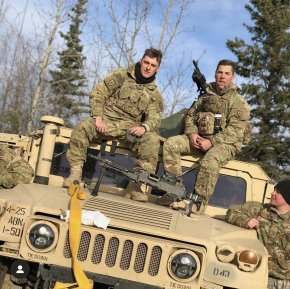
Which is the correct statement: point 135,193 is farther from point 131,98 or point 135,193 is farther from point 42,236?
point 131,98

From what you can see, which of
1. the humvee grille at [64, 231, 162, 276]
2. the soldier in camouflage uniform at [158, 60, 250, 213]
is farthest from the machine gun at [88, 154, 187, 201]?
the humvee grille at [64, 231, 162, 276]

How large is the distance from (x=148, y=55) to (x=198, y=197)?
1748 mm

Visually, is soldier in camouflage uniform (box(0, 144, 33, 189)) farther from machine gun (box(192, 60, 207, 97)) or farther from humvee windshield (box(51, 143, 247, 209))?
machine gun (box(192, 60, 207, 97))

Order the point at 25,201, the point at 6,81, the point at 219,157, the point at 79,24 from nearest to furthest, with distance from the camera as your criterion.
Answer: the point at 25,201, the point at 219,157, the point at 6,81, the point at 79,24

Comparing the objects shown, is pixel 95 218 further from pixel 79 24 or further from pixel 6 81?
pixel 79 24

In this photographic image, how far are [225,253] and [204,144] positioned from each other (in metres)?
1.70

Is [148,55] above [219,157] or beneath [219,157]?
above

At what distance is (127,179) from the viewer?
5.22 m

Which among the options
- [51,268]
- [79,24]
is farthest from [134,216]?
[79,24]

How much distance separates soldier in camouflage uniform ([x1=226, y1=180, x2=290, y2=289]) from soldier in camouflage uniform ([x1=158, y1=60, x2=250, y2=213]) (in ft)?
1.47

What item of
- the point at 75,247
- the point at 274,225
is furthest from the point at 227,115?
the point at 75,247

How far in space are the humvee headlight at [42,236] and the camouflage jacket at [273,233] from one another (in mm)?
1612

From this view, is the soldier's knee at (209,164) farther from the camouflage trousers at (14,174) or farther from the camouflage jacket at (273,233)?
the camouflage trousers at (14,174)

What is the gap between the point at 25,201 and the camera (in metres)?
3.96
